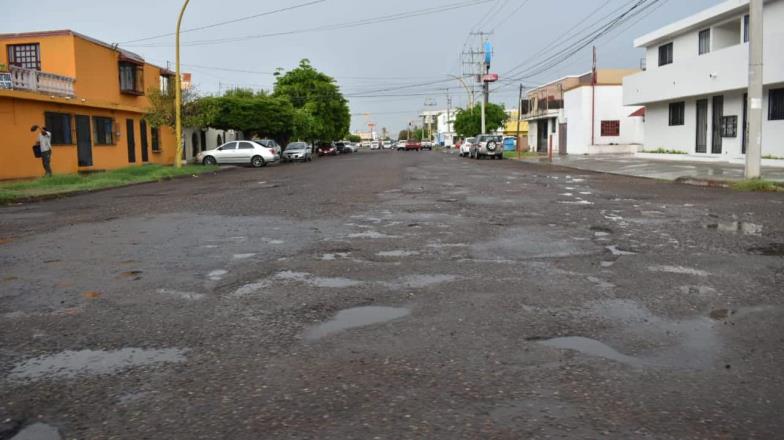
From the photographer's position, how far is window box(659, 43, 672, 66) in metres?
37.4

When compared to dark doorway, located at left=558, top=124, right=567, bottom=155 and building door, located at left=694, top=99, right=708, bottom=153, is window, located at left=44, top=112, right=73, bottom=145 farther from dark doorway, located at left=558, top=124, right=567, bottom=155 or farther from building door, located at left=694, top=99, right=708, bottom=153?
dark doorway, located at left=558, top=124, right=567, bottom=155

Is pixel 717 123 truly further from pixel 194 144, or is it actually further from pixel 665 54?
pixel 194 144

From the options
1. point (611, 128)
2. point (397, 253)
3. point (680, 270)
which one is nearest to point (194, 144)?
point (611, 128)

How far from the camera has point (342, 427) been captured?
3.51 metres

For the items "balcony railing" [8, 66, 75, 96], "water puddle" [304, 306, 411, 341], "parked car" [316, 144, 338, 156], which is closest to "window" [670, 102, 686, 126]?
"balcony railing" [8, 66, 75, 96]

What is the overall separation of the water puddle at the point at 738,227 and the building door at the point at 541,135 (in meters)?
55.5

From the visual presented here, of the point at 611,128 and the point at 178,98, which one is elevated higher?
the point at 178,98

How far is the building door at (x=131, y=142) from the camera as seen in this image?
124 ft

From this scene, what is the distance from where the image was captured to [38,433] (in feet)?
11.5

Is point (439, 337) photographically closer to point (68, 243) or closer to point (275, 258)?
point (275, 258)

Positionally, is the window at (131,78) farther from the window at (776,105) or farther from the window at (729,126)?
the window at (776,105)

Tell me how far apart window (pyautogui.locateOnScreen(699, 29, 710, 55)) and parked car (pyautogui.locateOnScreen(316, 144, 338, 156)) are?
4978cm

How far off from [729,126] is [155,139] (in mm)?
31743

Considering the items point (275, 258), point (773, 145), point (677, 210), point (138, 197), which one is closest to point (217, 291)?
point (275, 258)
